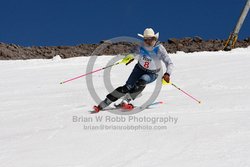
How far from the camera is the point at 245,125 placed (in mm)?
5805

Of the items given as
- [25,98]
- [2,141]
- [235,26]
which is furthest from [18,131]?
[235,26]

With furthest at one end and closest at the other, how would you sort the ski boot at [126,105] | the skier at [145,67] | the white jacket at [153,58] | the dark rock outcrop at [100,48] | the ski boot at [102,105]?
1. the dark rock outcrop at [100,48]
2. the white jacket at [153,58]
3. the skier at [145,67]
4. the ski boot at [126,105]
5. the ski boot at [102,105]

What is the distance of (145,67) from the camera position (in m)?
8.34

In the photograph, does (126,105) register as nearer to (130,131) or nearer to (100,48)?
(130,131)

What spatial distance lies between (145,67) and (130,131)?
2.68 meters

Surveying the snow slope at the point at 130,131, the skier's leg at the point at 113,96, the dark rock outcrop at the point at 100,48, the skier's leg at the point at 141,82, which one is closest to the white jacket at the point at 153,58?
the skier's leg at the point at 141,82

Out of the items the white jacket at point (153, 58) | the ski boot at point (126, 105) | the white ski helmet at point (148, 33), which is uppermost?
the white ski helmet at point (148, 33)

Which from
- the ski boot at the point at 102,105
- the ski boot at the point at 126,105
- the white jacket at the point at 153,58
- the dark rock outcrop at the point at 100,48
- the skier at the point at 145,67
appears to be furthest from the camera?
the dark rock outcrop at the point at 100,48

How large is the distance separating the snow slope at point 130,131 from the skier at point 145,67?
0.53 m

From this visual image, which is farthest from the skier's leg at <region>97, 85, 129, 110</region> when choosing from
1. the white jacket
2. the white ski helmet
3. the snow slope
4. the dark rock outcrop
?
the dark rock outcrop

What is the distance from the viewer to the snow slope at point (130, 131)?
15.1 ft

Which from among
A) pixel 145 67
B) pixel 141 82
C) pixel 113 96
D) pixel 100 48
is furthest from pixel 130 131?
pixel 100 48

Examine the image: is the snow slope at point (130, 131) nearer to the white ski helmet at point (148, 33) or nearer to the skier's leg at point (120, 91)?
the skier's leg at point (120, 91)

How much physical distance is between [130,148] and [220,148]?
0.94 meters
